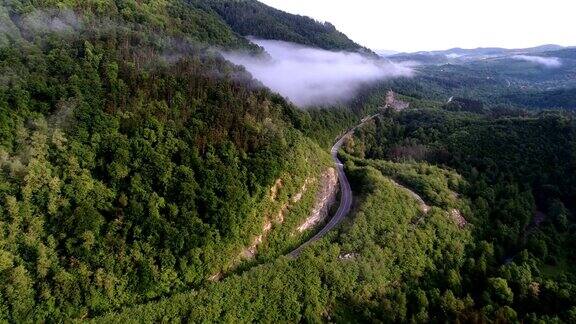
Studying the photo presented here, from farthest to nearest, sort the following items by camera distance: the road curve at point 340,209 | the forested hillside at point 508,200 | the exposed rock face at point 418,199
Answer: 1. the exposed rock face at point 418,199
2. the road curve at point 340,209
3. the forested hillside at point 508,200

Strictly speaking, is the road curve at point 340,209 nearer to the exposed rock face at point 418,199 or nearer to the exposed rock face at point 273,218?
the exposed rock face at point 273,218

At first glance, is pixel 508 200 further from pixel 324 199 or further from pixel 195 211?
pixel 195 211

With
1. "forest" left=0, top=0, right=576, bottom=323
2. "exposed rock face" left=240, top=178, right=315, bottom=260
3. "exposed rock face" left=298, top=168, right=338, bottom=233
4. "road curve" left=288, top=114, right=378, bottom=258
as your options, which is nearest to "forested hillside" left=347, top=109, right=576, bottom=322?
"forest" left=0, top=0, right=576, bottom=323

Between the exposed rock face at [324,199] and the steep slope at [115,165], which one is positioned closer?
the steep slope at [115,165]

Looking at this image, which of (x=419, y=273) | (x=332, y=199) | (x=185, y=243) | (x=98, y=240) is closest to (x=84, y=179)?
(x=98, y=240)

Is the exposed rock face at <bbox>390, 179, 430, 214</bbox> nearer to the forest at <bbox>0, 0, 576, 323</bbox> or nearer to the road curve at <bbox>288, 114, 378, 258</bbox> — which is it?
the forest at <bbox>0, 0, 576, 323</bbox>

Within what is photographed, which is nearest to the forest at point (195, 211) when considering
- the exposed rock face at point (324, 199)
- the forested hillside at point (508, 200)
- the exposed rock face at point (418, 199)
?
the forested hillside at point (508, 200)

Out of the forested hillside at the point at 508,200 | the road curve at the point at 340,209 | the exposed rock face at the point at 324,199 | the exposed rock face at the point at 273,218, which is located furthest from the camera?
the exposed rock face at the point at 324,199

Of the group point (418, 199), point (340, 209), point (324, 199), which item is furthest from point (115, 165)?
point (418, 199)

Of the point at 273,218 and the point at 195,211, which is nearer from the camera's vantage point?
the point at 195,211
